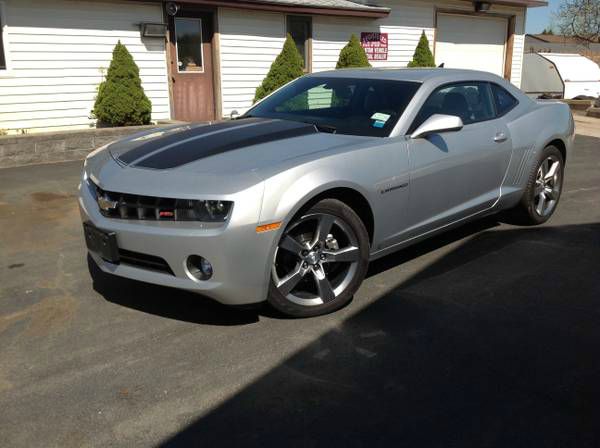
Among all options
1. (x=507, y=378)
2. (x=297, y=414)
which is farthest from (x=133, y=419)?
(x=507, y=378)

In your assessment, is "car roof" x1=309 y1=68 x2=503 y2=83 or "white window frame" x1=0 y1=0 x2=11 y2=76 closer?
"car roof" x1=309 y1=68 x2=503 y2=83

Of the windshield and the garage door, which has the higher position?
the garage door

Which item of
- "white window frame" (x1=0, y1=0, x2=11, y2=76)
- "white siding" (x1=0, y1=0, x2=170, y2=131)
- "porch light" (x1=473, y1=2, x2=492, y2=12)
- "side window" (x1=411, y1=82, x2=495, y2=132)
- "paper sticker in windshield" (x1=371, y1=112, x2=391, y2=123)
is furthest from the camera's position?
"porch light" (x1=473, y1=2, x2=492, y2=12)

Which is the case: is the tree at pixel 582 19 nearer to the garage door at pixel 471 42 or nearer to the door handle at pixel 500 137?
the garage door at pixel 471 42

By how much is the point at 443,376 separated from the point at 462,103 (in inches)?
100

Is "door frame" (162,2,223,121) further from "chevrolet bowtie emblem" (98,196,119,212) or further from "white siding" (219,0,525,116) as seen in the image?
"chevrolet bowtie emblem" (98,196,119,212)

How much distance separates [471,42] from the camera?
1795 centimetres

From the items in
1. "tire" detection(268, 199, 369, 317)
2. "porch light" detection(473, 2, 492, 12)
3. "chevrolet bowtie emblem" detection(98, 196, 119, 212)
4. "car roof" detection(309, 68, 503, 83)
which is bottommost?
"tire" detection(268, 199, 369, 317)

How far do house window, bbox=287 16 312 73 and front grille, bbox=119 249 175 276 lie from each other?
1118 cm

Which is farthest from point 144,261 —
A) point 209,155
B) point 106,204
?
point 209,155

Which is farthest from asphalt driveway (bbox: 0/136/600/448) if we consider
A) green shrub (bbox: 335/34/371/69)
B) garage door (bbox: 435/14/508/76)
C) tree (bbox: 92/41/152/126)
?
garage door (bbox: 435/14/508/76)

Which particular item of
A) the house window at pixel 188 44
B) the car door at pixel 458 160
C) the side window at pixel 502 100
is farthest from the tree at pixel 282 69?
the car door at pixel 458 160

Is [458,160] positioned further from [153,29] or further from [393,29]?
[393,29]

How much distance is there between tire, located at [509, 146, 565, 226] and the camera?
5.41m
